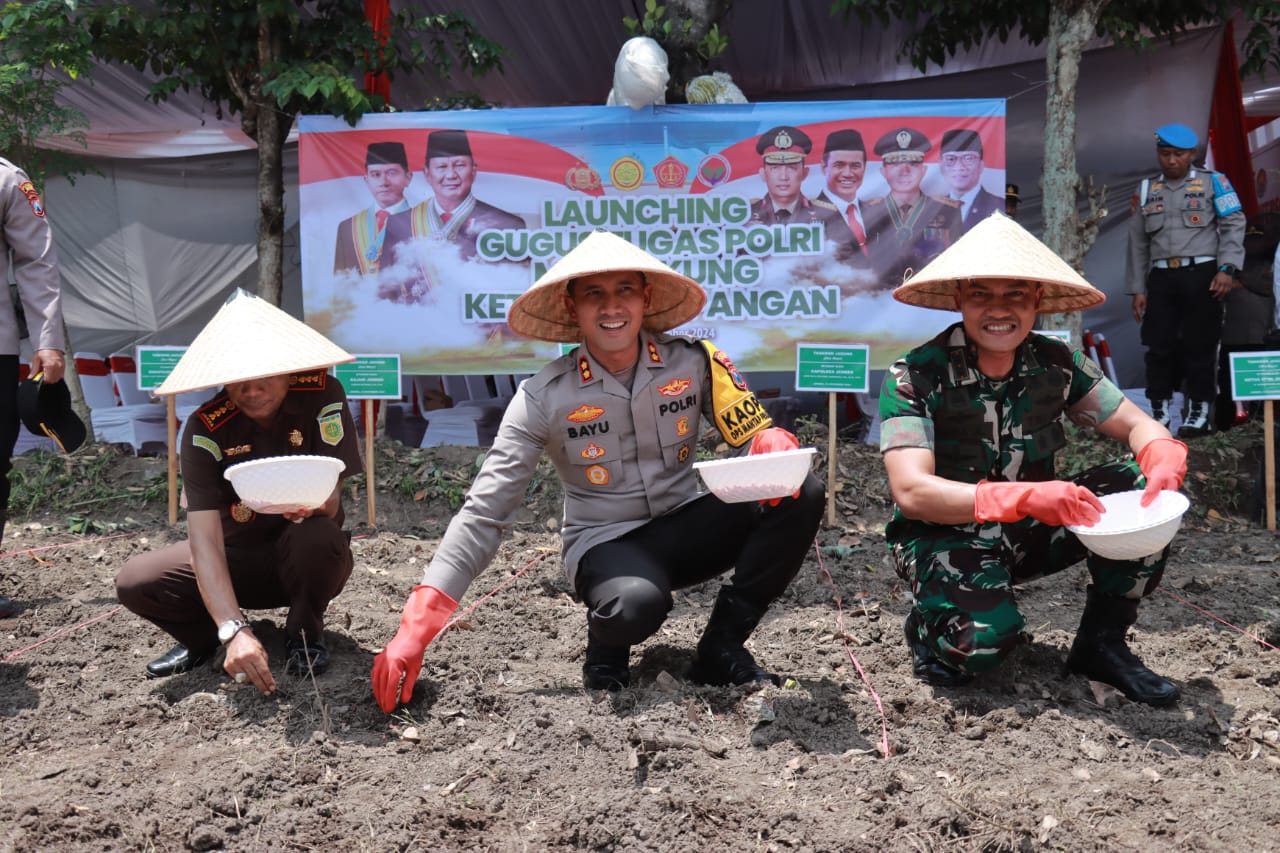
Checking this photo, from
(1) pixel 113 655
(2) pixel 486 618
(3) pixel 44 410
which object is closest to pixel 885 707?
(2) pixel 486 618

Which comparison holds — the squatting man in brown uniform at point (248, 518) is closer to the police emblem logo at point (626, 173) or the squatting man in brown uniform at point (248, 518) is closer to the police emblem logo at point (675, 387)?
the police emblem logo at point (675, 387)

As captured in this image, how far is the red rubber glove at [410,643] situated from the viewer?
8.21ft

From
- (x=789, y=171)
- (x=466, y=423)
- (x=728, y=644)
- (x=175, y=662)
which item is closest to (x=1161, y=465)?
(x=728, y=644)

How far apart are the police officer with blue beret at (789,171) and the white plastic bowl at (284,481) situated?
12.1ft

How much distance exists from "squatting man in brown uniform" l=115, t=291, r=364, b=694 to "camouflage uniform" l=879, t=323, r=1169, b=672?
1.48 meters

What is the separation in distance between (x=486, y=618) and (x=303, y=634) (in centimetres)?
73

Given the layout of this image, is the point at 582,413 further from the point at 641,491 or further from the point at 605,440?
the point at 641,491

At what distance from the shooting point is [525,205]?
19.2ft

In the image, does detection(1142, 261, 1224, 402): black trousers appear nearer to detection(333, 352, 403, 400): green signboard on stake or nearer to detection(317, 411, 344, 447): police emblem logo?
detection(333, 352, 403, 400): green signboard on stake

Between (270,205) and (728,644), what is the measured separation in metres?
4.54

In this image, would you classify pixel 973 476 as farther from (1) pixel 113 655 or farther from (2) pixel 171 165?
(2) pixel 171 165

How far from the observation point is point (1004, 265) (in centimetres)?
265

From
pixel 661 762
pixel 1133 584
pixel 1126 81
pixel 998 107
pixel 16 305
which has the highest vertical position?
pixel 1126 81

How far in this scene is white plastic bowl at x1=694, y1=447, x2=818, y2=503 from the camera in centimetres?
245
